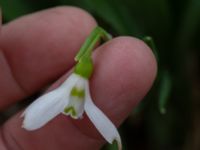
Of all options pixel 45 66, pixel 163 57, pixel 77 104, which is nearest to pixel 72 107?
pixel 77 104

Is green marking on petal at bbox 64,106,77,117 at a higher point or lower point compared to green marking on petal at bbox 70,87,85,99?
lower

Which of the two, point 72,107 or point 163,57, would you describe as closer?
point 72,107

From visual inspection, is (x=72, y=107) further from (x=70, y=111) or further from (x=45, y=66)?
(x=45, y=66)

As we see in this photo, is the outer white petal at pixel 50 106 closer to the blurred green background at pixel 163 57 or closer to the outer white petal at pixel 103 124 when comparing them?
the outer white petal at pixel 103 124

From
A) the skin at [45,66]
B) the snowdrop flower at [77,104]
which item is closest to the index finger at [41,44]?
the skin at [45,66]

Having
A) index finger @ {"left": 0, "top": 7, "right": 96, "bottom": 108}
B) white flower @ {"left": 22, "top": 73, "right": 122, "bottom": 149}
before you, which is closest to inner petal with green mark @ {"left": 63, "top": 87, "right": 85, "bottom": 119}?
white flower @ {"left": 22, "top": 73, "right": 122, "bottom": 149}

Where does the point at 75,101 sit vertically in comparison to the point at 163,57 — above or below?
above

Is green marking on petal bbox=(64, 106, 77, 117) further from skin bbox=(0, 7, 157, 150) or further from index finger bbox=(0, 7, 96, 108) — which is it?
index finger bbox=(0, 7, 96, 108)

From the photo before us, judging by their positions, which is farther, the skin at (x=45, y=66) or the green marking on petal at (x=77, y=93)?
A: the skin at (x=45, y=66)
